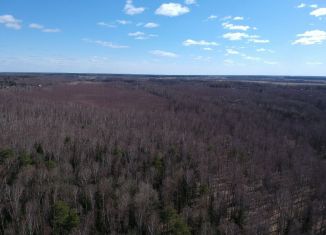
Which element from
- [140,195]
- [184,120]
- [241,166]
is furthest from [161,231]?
[184,120]

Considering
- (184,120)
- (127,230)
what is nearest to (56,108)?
(184,120)

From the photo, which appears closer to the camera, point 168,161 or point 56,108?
point 168,161

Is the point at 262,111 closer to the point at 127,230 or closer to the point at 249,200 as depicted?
the point at 249,200

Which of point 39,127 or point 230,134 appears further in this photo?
point 230,134

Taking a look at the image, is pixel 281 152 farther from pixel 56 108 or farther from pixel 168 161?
pixel 56 108

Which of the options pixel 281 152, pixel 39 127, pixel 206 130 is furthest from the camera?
pixel 206 130

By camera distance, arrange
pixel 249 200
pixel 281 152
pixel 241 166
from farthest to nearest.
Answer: pixel 281 152 → pixel 241 166 → pixel 249 200
